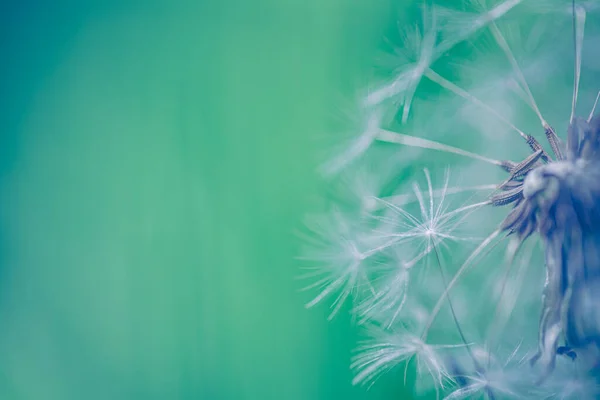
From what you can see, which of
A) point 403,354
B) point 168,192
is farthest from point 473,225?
point 168,192

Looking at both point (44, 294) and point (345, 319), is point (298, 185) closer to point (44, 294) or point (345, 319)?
point (345, 319)

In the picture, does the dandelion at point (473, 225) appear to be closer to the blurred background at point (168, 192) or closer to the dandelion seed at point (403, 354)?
the dandelion seed at point (403, 354)

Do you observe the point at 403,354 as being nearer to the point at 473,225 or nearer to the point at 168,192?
the point at 473,225

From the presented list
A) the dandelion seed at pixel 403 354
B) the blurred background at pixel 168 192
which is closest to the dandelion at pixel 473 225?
the dandelion seed at pixel 403 354

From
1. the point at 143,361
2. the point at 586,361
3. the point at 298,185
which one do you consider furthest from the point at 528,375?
the point at 143,361

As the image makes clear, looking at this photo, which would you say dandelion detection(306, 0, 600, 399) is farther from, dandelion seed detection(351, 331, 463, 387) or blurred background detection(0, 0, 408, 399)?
blurred background detection(0, 0, 408, 399)
